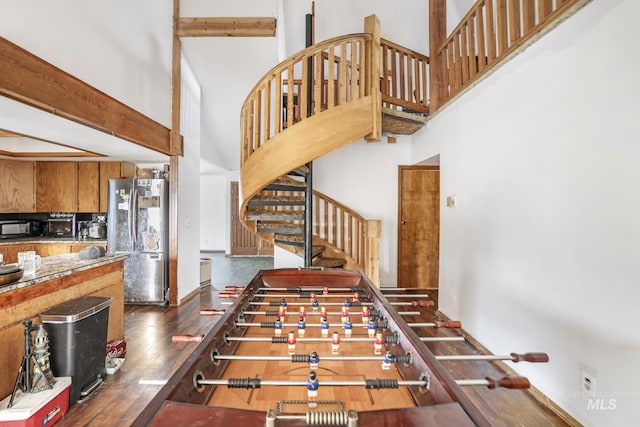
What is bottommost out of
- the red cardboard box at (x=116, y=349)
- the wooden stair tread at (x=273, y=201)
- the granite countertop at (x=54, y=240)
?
the red cardboard box at (x=116, y=349)

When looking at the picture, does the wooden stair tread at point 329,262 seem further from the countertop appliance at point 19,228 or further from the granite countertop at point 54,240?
the countertop appliance at point 19,228

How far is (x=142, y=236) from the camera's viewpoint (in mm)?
4238

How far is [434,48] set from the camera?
3.81 meters

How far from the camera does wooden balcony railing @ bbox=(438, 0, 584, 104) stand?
6.96ft

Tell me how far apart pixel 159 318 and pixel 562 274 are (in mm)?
3937

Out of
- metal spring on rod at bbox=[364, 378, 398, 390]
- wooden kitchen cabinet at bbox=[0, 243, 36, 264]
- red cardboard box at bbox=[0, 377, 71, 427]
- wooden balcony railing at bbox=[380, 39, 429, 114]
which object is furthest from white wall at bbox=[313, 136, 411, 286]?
metal spring on rod at bbox=[364, 378, 398, 390]

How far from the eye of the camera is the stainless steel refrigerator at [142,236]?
4.21m

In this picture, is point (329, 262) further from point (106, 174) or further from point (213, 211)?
point (213, 211)

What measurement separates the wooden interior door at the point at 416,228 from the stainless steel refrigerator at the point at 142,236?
11.6 feet

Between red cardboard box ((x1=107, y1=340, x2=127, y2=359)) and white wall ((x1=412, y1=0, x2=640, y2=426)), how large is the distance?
126 inches

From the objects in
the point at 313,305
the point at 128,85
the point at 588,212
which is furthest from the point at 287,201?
the point at 588,212

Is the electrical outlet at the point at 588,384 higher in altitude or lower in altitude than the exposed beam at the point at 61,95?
lower

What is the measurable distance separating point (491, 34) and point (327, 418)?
10.3 feet

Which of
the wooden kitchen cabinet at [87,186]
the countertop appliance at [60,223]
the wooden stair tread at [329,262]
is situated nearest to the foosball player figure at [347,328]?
the wooden stair tread at [329,262]
